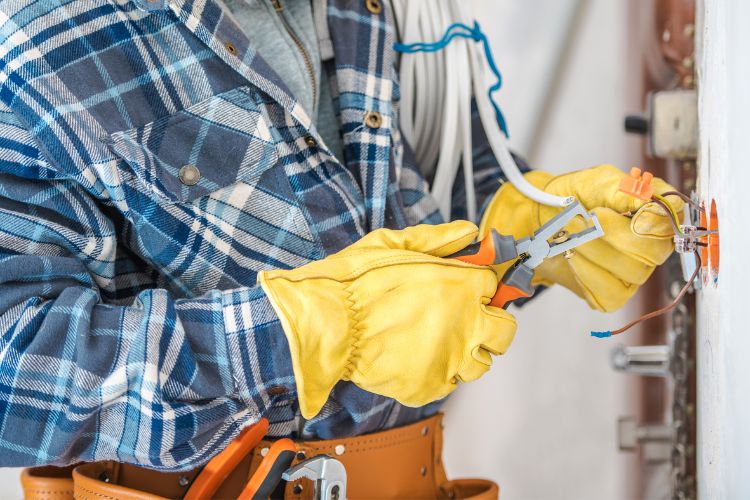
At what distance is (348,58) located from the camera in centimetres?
103

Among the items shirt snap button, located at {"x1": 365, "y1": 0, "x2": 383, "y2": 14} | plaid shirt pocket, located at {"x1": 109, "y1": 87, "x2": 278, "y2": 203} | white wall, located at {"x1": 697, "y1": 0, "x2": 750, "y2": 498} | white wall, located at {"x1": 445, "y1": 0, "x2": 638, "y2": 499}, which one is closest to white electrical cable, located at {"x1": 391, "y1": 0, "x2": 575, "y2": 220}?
shirt snap button, located at {"x1": 365, "y1": 0, "x2": 383, "y2": 14}

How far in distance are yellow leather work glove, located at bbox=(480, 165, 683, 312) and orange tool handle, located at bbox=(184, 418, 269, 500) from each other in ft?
1.08

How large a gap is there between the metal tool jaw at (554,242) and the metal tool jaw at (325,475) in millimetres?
308

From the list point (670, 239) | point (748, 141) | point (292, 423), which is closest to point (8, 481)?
point (292, 423)

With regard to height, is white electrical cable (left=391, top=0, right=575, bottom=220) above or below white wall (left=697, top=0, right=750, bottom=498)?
above

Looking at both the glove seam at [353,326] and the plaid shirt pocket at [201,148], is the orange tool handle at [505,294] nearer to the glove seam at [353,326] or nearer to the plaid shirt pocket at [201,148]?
the glove seam at [353,326]

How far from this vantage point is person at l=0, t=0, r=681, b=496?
2.56ft

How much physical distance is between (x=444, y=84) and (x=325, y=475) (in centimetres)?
58

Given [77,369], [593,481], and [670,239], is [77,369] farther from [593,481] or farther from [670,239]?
[593,481]

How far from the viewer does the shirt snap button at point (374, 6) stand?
107 cm

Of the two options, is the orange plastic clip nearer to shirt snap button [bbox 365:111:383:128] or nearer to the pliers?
the pliers

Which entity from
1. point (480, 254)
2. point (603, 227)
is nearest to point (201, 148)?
point (480, 254)

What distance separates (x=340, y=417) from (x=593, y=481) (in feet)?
3.82

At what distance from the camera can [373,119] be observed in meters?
1.01
